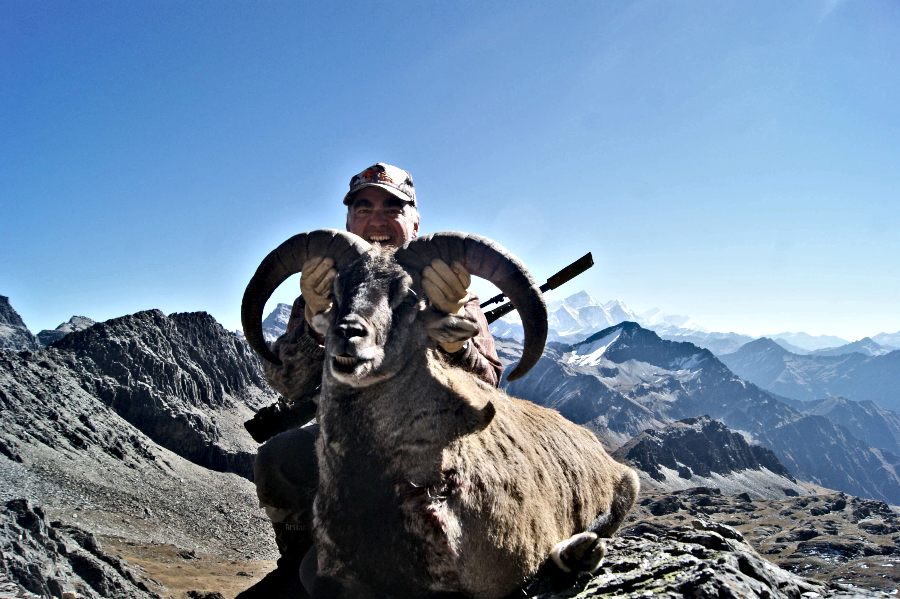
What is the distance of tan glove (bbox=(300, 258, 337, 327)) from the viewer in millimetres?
6973

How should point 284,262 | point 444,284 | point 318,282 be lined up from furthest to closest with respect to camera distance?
point 284,262 → point 318,282 → point 444,284

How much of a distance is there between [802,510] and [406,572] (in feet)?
691

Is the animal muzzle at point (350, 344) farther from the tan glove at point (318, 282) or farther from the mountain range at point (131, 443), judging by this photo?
the mountain range at point (131, 443)

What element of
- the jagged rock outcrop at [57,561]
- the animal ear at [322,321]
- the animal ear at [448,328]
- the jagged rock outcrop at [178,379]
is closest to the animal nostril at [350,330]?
the animal ear at [322,321]

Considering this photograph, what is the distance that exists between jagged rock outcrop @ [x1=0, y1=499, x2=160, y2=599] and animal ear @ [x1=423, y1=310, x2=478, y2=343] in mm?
44000

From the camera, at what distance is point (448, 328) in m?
6.52

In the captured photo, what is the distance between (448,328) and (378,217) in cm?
374

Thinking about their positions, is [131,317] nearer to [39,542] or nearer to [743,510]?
[39,542]

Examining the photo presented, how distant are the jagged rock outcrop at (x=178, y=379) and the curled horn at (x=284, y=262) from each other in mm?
113860

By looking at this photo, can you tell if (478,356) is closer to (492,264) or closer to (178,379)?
(492,264)

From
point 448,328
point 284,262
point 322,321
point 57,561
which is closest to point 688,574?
point 448,328

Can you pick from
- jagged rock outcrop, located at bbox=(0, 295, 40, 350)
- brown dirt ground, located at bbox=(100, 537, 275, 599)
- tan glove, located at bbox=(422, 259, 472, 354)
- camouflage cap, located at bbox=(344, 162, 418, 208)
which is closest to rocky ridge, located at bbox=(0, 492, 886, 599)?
tan glove, located at bbox=(422, 259, 472, 354)

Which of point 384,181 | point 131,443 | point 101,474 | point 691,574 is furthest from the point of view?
point 131,443

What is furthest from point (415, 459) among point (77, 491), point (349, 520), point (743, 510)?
point (743, 510)
